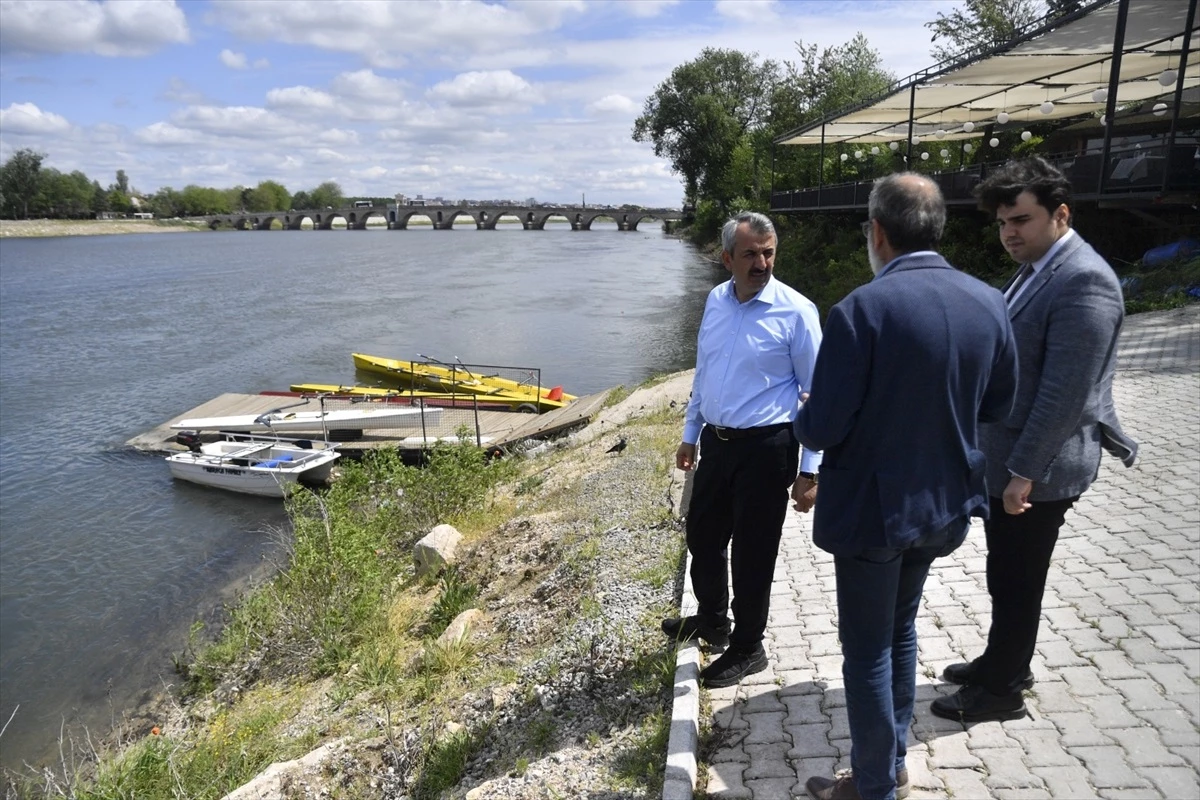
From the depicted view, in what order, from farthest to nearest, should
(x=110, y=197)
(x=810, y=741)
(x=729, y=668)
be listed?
(x=110, y=197), (x=729, y=668), (x=810, y=741)

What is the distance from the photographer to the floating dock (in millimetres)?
16141

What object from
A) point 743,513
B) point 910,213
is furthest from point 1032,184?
point 743,513

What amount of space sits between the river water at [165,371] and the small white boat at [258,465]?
1.00 feet

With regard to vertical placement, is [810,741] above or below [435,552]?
above

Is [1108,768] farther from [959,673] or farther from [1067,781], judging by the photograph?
[959,673]

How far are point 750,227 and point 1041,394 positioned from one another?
1344 millimetres

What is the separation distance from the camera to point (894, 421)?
2506 millimetres

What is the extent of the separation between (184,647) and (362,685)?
4880 mm

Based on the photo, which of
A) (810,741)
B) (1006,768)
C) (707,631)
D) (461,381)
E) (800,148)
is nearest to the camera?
(1006,768)

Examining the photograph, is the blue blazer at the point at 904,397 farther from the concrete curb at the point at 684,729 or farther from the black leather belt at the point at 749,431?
the concrete curb at the point at 684,729

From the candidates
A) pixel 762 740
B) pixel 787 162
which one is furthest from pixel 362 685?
pixel 787 162

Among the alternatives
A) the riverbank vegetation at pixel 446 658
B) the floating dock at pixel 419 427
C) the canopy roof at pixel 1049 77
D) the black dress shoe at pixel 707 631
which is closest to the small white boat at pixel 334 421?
the floating dock at pixel 419 427

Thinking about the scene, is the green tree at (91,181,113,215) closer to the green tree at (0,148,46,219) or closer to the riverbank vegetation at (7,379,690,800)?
the green tree at (0,148,46,219)

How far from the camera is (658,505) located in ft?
23.7
